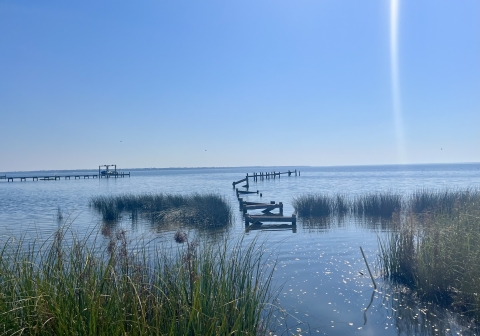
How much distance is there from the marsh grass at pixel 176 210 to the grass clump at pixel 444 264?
9.26 m

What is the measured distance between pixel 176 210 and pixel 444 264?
44.1 ft

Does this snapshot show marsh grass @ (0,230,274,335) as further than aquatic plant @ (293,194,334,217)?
No

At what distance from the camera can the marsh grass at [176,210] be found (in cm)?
1723

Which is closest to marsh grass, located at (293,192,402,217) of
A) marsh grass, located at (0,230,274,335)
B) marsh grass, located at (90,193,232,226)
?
marsh grass, located at (90,193,232,226)

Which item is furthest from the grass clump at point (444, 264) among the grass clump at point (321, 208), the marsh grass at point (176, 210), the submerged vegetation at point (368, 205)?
the grass clump at point (321, 208)

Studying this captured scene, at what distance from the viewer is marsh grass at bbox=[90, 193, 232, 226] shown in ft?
56.5

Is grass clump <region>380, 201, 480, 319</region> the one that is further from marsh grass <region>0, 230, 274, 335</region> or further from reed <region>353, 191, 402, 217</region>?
reed <region>353, 191, 402, 217</region>

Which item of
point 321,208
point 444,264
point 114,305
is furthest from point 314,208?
point 114,305

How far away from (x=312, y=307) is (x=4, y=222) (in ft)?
56.2

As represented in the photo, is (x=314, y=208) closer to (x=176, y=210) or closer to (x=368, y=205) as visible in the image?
(x=368, y=205)

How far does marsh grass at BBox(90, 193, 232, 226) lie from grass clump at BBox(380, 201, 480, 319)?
9.26 m

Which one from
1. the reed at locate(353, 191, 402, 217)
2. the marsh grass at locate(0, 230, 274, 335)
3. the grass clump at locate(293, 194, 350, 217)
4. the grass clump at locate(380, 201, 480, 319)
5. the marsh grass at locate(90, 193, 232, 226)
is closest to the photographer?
the marsh grass at locate(0, 230, 274, 335)

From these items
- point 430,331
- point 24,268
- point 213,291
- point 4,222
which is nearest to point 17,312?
point 24,268

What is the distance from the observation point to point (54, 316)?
3.32 meters
